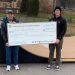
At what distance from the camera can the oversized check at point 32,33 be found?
8.80 metres

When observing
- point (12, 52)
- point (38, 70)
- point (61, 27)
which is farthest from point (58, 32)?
point (12, 52)

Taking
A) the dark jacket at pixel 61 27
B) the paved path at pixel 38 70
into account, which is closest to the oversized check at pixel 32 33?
the dark jacket at pixel 61 27

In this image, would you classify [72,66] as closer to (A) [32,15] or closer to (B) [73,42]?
(B) [73,42]

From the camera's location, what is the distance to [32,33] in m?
8.97

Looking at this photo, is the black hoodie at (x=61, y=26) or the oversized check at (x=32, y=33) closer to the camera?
the black hoodie at (x=61, y=26)

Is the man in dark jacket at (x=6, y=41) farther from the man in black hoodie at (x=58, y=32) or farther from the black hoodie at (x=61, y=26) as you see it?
the black hoodie at (x=61, y=26)

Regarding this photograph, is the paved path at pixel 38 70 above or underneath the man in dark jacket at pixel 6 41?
underneath

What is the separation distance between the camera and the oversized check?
347 inches

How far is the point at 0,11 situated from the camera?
2806cm

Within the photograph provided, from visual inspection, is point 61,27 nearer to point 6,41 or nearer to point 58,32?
point 58,32

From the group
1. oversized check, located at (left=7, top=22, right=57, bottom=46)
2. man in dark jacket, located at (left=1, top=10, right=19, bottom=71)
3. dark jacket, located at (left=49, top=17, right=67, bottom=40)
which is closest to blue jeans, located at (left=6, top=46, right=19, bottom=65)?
man in dark jacket, located at (left=1, top=10, right=19, bottom=71)

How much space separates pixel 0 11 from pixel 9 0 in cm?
378

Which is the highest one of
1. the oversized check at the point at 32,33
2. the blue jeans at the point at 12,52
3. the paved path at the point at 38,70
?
the oversized check at the point at 32,33

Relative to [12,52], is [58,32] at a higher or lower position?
higher
